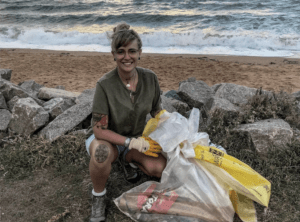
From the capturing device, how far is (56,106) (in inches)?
140

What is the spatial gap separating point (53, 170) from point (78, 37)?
1054 centimetres

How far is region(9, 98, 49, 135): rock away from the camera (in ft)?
10.5

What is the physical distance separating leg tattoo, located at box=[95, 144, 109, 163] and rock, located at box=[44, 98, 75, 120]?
1.80 m

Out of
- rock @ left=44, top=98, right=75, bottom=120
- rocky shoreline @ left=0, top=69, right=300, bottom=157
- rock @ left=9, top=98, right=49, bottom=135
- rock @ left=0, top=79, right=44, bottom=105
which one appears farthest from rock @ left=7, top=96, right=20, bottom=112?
rock @ left=9, top=98, right=49, bottom=135

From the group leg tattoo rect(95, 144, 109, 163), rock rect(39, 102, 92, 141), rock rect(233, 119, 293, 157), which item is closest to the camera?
leg tattoo rect(95, 144, 109, 163)

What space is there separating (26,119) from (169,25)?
11.3 meters

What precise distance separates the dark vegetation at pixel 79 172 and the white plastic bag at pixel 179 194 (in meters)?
0.19

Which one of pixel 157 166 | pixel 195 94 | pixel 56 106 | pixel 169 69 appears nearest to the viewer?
pixel 157 166

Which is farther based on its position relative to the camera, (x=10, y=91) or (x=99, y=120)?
(x=10, y=91)

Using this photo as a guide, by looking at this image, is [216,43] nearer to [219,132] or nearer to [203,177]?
[219,132]

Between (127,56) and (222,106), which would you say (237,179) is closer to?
(127,56)

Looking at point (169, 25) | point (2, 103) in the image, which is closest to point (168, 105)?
point (2, 103)

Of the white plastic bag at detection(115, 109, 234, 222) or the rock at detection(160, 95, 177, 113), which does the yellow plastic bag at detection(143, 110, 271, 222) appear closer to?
the white plastic bag at detection(115, 109, 234, 222)

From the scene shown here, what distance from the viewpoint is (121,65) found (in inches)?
80.2
